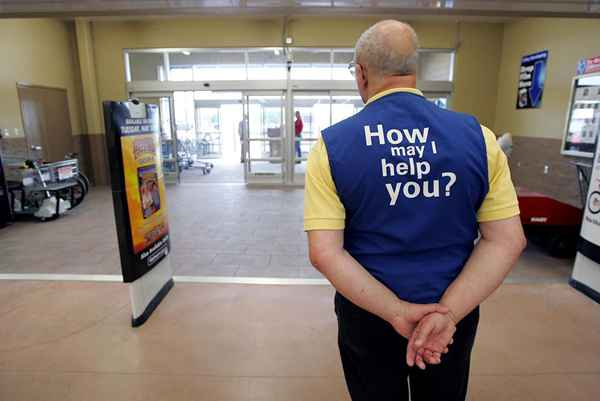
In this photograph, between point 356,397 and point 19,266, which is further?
point 19,266

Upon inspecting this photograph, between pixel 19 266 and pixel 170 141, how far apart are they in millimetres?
5529

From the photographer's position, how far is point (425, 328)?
3.20 feet

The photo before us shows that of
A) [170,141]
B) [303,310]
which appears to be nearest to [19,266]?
[303,310]

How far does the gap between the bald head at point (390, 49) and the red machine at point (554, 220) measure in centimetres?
370

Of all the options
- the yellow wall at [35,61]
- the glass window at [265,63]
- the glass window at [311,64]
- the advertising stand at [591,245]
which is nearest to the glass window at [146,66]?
the yellow wall at [35,61]

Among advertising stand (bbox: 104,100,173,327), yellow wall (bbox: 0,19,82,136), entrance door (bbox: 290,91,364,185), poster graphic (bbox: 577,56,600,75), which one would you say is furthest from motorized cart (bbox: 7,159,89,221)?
poster graphic (bbox: 577,56,600,75)

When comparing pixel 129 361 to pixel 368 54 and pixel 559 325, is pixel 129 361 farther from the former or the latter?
pixel 559 325

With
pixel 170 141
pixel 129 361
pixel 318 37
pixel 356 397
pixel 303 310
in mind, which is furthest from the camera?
pixel 170 141

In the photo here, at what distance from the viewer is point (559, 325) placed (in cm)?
266

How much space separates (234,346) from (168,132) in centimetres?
760

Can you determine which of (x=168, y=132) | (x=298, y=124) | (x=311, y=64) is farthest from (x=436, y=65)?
(x=168, y=132)

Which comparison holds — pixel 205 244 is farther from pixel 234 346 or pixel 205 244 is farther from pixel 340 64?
pixel 340 64

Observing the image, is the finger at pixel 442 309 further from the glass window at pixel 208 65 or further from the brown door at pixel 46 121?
the glass window at pixel 208 65

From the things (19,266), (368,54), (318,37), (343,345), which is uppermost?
(318,37)
